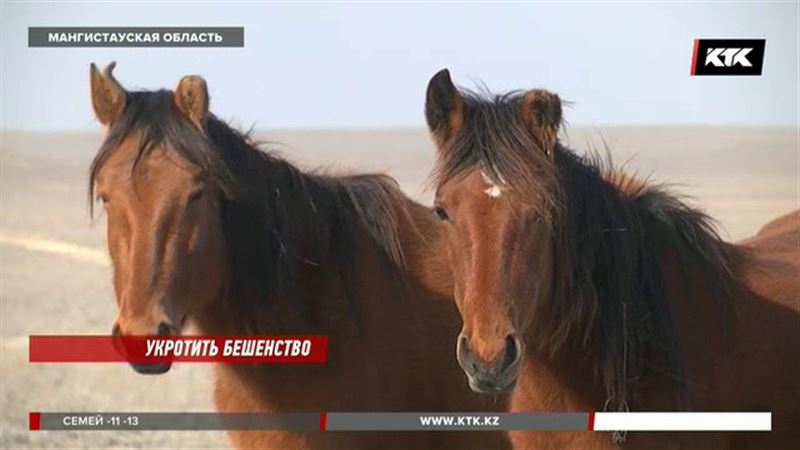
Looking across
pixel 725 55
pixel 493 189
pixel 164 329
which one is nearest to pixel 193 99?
pixel 164 329

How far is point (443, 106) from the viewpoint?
9.24 feet

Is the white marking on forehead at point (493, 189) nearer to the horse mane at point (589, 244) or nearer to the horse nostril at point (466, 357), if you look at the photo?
the horse mane at point (589, 244)

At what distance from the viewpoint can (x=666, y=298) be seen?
9.56ft

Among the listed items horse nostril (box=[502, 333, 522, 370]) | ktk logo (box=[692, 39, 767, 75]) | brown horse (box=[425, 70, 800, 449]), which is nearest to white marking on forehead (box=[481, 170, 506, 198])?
brown horse (box=[425, 70, 800, 449])

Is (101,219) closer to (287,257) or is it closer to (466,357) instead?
(287,257)

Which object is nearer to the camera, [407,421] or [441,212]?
[441,212]

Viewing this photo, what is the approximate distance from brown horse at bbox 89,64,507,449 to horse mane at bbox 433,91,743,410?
1.60 ft

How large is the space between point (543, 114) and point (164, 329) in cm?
106

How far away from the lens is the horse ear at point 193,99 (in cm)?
289

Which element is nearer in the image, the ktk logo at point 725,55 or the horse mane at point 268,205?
the horse mane at point 268,205

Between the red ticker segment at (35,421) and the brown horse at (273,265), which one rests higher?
the brown horse at (273,265)

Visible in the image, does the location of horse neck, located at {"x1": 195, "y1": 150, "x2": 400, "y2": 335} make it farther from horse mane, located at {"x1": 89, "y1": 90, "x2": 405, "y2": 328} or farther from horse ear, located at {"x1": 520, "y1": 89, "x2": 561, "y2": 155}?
horse ear, located at {"x1": 520, "y1": 89, "x2": 561, "y2": 155}
